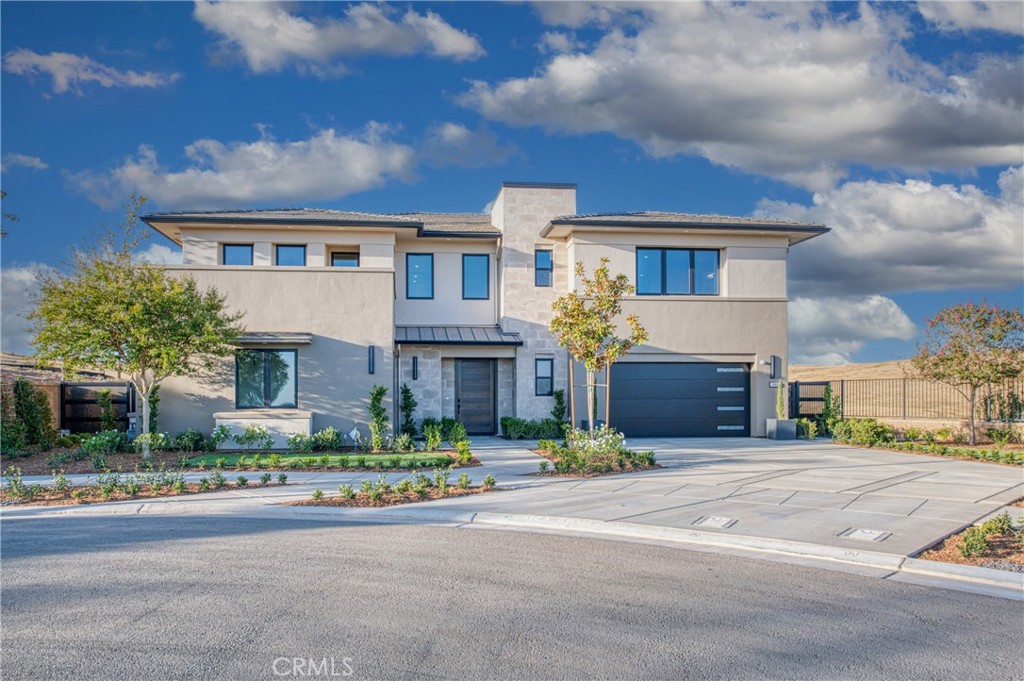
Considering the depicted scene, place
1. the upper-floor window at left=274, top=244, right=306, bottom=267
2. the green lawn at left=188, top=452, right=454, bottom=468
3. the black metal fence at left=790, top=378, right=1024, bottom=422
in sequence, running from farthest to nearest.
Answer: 1. the upper-floor window at left=274, top=244, right=306, bottom=267
2. the black metal fence at left=790, top=378, right=1024, bottom=422
3. the green lawn at left=188, top=452, right=454, bottom=468

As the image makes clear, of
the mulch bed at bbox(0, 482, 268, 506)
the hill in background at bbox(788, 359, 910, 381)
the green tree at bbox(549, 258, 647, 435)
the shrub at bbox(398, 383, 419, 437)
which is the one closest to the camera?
the mulch bed at bbox(0, 482, 268, 506)

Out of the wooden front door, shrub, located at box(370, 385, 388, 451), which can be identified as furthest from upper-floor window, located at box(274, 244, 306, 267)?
the wooden front door

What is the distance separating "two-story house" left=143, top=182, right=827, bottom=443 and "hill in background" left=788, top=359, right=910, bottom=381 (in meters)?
32.0

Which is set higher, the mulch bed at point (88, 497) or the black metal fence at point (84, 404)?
the black metal fence at point (84, 404)

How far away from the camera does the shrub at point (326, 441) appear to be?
19.2 meters

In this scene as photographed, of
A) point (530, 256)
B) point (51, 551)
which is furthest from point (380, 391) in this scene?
point (51, 551)

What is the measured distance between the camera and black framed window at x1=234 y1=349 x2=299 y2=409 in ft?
65.2

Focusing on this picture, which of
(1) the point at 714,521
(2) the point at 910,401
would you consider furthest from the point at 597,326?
(2) the point at 910,401

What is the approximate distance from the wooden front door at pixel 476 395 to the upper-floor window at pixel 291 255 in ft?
18.3

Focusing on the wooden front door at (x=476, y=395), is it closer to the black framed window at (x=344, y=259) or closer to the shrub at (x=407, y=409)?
the shrub at (x=407, y=409)

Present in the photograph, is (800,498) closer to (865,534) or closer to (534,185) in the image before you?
(865,534)

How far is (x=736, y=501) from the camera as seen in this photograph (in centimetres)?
1189

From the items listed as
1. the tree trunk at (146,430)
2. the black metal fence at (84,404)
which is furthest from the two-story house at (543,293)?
the tree trunk at (146,430)

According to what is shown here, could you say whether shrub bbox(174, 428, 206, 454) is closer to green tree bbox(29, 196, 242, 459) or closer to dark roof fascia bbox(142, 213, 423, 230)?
green tree bbox(29, 196, 242, 459)
